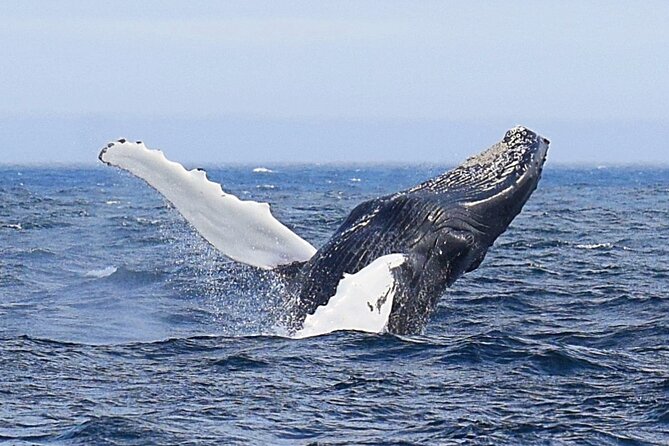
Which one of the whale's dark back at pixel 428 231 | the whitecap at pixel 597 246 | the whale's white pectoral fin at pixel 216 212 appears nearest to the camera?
the whale's dark back at pixel 428 231

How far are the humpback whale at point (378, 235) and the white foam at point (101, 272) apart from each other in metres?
6.44

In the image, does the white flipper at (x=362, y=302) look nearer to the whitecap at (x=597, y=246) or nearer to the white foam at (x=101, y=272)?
the white foam at (x=101, y=272)

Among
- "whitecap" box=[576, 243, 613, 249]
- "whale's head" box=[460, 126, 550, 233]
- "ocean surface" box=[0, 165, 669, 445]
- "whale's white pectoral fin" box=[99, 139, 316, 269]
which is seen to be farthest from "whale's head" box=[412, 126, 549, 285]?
"whitecap" box=[576, 243, 613, 249]

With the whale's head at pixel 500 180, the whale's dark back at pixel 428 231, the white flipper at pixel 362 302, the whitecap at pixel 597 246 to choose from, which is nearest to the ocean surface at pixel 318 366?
the white flipper at pixel 362 302

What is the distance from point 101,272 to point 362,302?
853 centimetres

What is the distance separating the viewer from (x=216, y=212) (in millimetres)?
9562

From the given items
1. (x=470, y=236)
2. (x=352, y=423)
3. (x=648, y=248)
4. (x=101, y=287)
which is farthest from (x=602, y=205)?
(x=352, y=423)

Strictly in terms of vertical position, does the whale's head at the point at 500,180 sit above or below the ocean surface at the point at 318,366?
above

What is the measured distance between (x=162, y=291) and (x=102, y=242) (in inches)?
328

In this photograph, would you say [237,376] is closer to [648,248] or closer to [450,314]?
[450,314]

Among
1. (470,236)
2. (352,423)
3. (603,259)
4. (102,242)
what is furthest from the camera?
(102,242)

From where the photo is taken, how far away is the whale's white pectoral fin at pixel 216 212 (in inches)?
367

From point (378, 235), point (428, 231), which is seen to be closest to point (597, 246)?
point (428, 231)

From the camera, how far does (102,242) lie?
2234 centimetres
